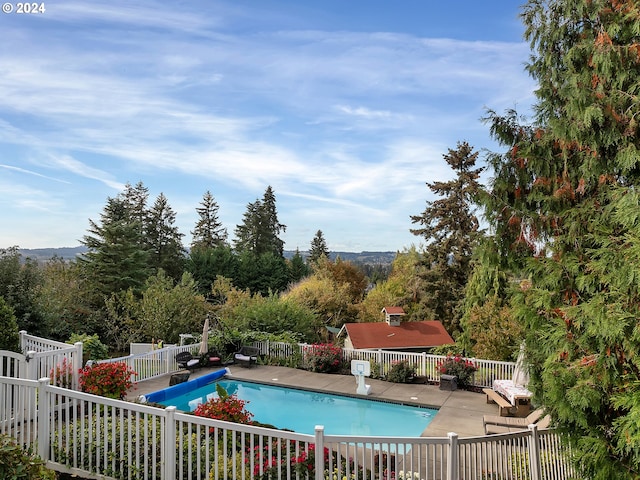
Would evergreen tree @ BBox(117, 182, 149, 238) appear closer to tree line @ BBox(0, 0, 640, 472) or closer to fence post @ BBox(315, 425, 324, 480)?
fence post @ BBox(315, 425, 324, 480)

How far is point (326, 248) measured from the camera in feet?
194

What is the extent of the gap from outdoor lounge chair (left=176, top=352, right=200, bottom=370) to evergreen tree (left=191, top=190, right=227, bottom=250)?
32.4m

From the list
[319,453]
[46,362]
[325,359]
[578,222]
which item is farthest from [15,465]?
[325,359]

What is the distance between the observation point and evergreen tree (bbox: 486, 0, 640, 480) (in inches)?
162

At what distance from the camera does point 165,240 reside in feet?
127

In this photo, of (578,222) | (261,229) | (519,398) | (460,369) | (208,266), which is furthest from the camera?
(261,229)

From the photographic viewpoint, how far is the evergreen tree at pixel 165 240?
122 ft

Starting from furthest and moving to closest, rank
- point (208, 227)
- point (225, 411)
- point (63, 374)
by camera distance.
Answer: point (208, 227)
point (63, 374)
point (225, 411)

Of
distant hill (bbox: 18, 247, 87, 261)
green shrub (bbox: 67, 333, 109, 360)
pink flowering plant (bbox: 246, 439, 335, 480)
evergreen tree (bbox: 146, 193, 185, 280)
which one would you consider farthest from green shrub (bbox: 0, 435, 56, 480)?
evergreen tree (bbox: 146, 193, 185, 280)

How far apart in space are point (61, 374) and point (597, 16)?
10031 mm

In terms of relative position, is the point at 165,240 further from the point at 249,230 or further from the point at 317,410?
the point at 317,410

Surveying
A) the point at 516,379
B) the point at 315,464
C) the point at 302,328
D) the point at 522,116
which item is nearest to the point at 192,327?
the point at 302,328

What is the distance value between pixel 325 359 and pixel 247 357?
2.74 metres

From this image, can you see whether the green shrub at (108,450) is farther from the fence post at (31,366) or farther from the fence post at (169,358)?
the fence post at (169,358)
